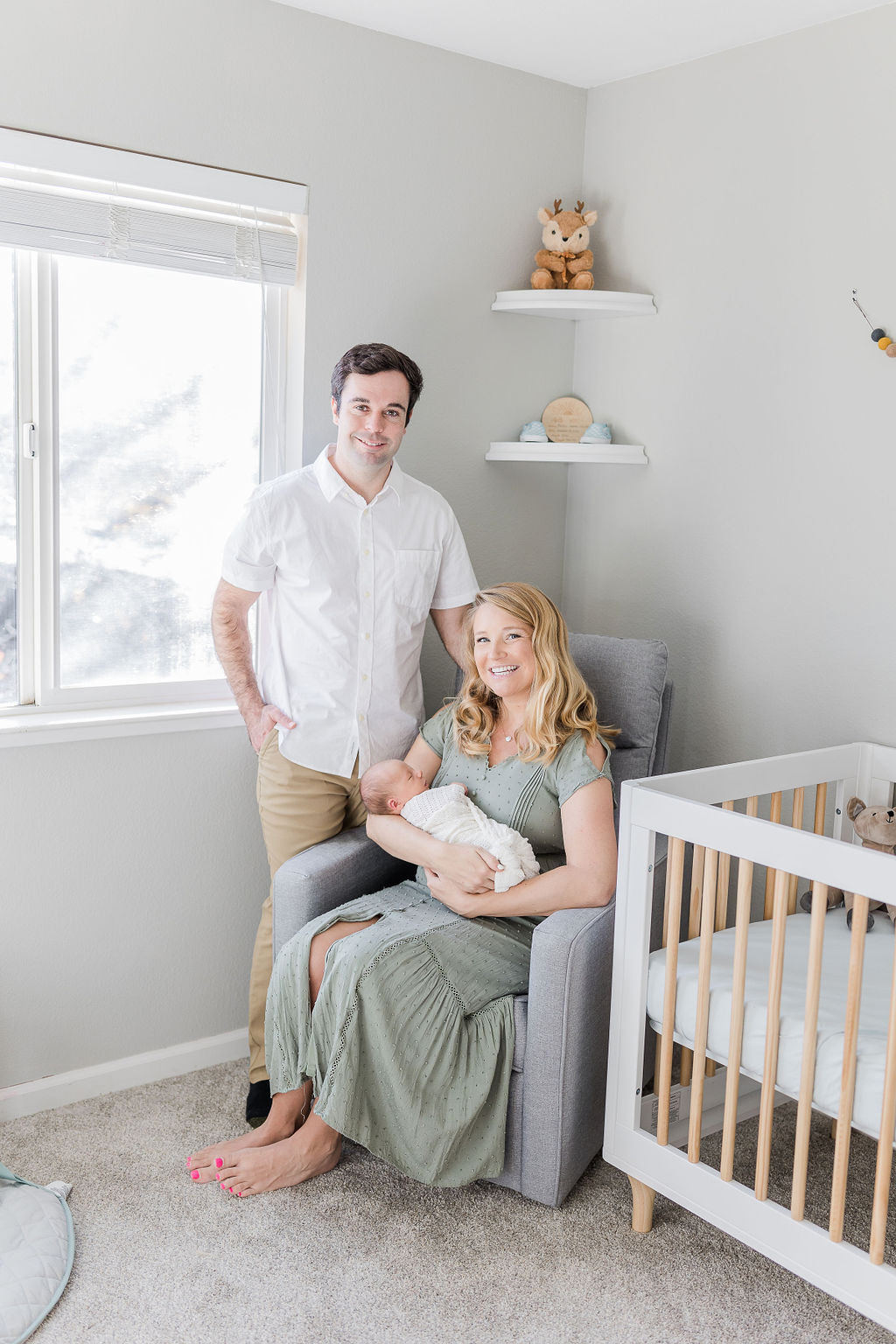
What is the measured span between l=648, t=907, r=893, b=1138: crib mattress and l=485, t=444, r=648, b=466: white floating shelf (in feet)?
4.02

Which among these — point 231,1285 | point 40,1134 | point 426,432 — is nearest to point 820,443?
point 426,432

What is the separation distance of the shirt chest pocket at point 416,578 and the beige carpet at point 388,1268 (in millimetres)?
1159

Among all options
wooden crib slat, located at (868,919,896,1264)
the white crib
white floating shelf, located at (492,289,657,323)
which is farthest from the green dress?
white floating shelf, located at (492,289,657,323)

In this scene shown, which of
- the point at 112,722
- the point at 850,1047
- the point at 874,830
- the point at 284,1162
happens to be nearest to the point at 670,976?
the point at 850,1047

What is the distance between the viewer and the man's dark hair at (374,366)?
2373 millimetres

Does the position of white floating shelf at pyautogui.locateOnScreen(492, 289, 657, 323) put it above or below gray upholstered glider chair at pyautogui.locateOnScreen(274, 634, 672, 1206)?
above

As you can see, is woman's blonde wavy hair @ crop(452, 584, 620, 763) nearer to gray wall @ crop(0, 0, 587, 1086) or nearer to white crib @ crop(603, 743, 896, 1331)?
white crib @ crop(603, 743, 896, 1331)

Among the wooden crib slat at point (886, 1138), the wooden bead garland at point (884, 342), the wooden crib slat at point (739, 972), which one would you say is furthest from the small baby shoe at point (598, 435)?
the wooden crib slat at point (886, 1138)

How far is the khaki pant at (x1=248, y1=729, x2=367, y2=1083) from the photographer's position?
2.46 meters

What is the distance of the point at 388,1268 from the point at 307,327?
1.94m

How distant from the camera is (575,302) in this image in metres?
2.81

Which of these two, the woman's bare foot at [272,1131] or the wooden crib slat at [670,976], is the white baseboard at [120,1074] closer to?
the woman's bare foot at [272,1131]

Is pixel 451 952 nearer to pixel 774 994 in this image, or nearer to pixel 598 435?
pixel 774 994

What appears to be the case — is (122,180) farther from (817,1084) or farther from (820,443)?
(817,1084)
